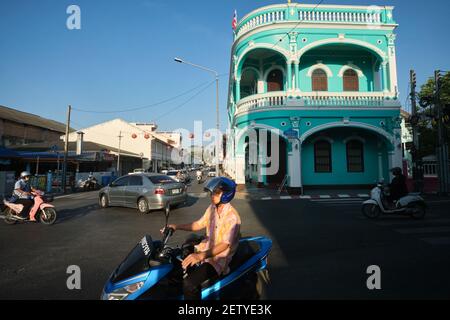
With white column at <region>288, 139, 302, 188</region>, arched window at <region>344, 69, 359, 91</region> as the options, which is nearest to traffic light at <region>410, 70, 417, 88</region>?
arched window at <region>344, 69, 359, 91</region>

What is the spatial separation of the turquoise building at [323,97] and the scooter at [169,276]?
13.2 meters

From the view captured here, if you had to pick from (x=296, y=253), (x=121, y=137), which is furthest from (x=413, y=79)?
(x=121, y=137)

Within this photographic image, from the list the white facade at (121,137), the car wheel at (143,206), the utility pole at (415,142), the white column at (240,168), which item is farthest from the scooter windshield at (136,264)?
the white facade at (121,137)

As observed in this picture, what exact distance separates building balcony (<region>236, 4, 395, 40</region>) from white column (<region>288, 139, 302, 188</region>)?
25.3 feet

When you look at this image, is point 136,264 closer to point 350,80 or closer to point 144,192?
point 144,192

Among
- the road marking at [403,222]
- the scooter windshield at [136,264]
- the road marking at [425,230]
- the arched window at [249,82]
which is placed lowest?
the road marking at [425,230]

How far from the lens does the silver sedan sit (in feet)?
32.4

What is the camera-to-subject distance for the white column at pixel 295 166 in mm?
15438

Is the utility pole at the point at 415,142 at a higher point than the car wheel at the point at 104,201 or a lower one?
higher

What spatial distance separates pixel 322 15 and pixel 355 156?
9376 millimetres

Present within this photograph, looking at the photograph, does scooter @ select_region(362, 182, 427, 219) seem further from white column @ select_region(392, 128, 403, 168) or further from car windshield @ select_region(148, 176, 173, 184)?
white column @ select_region(392, 128, 403, 168)

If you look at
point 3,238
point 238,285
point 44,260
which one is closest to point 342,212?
point 238,285

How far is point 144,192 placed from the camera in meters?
10.1

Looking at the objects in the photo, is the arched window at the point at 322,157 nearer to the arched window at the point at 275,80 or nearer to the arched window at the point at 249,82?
the arched window at the point at 275,80
